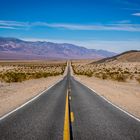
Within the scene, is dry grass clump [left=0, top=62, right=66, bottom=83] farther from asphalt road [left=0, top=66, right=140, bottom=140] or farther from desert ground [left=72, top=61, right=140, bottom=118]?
asphalt road [left=0, top=66, right=140, bottom=140]

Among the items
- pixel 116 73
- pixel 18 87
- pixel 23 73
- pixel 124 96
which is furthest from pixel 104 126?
pixel 23 73

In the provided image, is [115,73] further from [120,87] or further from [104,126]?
[104,126]

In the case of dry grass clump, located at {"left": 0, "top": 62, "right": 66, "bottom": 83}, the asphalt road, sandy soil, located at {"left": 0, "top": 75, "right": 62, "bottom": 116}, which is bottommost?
dry grass clump, located at {"left": 0, "top": 62, "right": 66, "bottom": 83}

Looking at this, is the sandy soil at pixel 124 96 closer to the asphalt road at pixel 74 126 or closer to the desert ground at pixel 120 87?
the desert ground at pixel 120 87

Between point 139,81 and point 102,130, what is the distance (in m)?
34.1

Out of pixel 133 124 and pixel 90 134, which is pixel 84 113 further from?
pixel 90 134

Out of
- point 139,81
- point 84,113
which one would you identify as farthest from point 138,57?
point 84,113

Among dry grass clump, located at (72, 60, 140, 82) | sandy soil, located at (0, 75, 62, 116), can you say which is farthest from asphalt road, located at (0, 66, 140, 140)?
dry grass clump, located at (72, 60, 140, 82)

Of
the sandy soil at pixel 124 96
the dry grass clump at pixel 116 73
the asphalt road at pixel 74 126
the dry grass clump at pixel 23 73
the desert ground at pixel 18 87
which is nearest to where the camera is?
the asphalt road at pixel 74 126

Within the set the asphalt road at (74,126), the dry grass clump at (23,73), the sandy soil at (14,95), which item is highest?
the asphalt road at (74,126)

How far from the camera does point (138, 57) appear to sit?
169m

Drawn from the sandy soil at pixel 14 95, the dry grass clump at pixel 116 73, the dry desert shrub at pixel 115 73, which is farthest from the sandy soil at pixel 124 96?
the dry desert shrub at pixel 115 73

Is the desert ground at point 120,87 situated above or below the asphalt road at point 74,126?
below

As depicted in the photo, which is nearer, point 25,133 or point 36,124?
point 25,133
